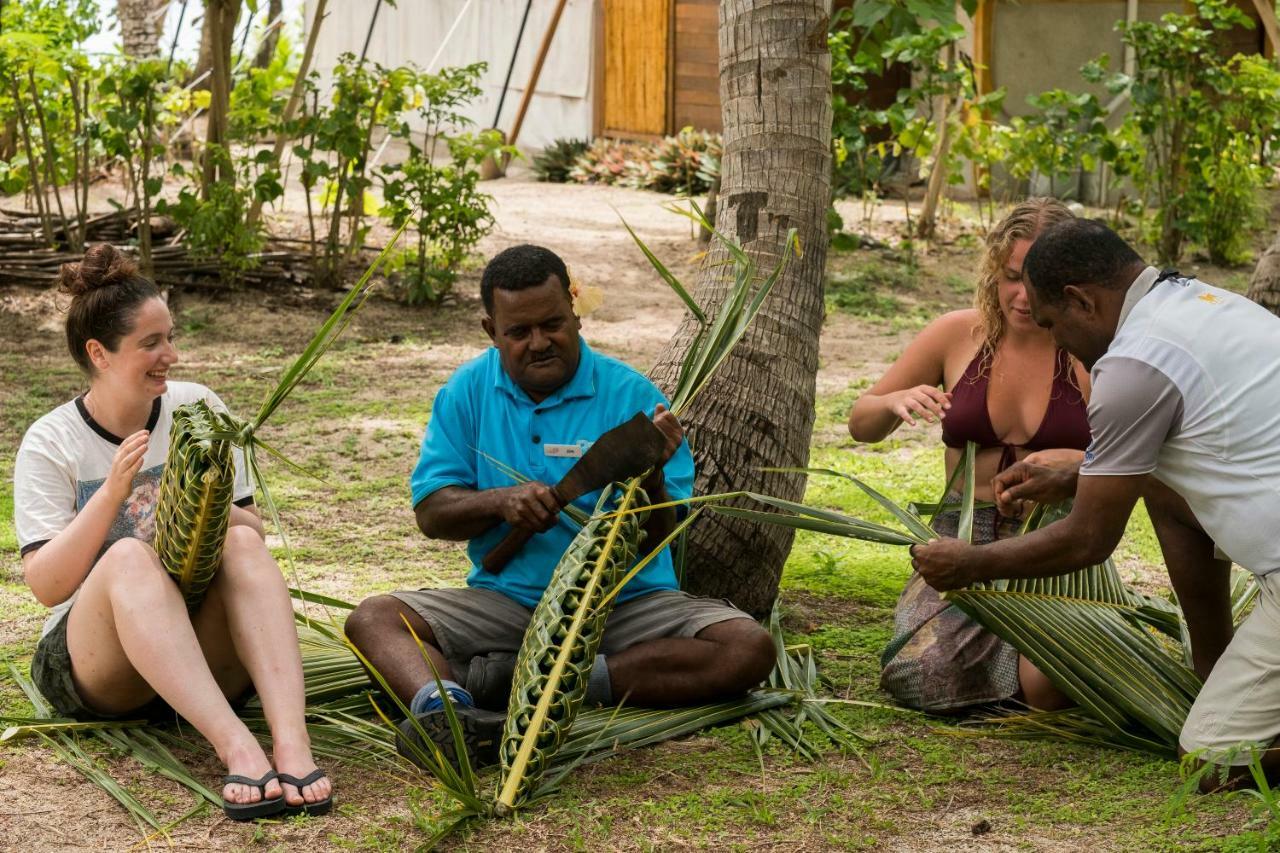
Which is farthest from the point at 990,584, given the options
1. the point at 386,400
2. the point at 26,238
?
the point at 26,238

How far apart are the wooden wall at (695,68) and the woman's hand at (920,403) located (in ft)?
37.3

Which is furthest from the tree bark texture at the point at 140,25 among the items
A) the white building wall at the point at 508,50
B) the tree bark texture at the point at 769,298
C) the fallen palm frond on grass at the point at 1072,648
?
the fallen palm frond on grass at the point at 1072,648

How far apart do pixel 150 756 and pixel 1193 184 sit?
9404mm

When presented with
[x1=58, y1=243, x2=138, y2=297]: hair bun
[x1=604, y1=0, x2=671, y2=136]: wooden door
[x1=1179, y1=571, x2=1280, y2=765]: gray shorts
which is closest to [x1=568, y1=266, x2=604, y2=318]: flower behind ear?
[x1=58, y1=243, x2=138, y2=297]: hair bun

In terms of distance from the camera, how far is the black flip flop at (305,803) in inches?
118

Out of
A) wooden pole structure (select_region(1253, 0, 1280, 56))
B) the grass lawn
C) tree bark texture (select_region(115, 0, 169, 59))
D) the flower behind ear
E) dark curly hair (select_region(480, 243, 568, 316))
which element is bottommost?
the grass lawn

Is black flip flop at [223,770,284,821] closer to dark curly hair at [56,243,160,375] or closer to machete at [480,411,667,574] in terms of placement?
machete at [480,411,667,574]

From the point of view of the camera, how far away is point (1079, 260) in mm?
2949

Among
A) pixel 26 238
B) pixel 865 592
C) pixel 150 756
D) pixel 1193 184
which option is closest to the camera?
pixel 150 756

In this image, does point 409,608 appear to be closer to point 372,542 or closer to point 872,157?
point 372,542

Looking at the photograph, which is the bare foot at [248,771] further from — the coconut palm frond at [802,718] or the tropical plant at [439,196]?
the tropical plant at [439,196]

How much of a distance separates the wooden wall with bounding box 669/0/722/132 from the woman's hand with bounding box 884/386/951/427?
11.4 m

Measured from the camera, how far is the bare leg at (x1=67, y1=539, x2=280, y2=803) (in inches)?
120

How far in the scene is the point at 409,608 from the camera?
3.54 metres
